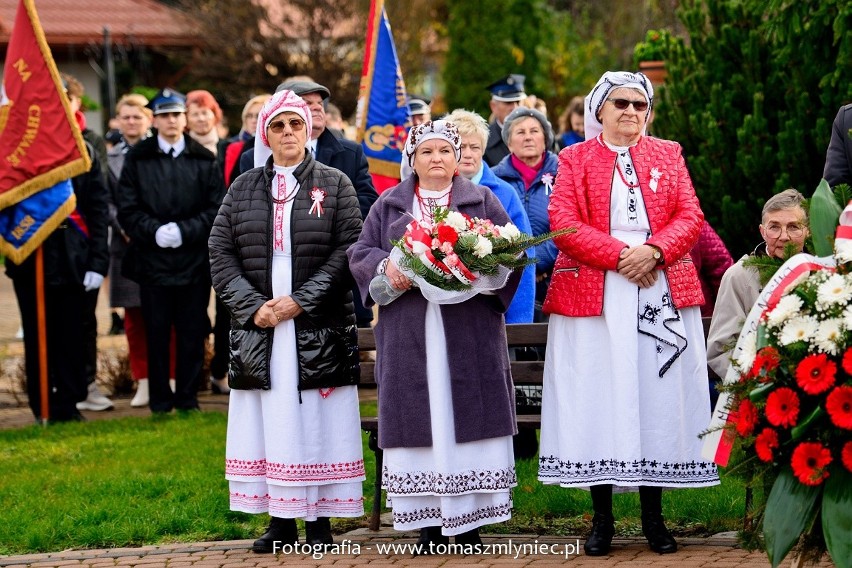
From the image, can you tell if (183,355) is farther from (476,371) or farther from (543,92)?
(543,92)

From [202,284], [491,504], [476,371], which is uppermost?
[202,284]

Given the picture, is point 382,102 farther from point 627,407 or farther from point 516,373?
point 627,407

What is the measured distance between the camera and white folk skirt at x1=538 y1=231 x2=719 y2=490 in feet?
21.2

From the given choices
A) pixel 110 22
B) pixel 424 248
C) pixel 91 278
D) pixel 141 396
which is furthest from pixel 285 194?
pixel 110 22

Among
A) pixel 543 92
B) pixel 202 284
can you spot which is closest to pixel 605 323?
pixel 202 284

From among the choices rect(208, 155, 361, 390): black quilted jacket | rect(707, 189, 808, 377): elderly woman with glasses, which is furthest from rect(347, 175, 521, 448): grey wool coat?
rect(707, 189, 808, 377): elderly woman with glasses

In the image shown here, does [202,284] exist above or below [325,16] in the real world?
Result: below

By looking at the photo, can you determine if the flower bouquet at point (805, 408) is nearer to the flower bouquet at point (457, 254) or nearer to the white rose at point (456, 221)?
the flower bouquet at point (457, 254)

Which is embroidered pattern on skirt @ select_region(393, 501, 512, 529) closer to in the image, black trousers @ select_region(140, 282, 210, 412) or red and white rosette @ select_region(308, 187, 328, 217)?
red and white rosette @ select_region(308, 187, 328, 217)

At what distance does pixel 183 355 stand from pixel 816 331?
6700 mm

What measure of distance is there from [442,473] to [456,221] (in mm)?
1219

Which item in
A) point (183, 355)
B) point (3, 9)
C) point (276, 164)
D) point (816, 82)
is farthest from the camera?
point (3, 9)

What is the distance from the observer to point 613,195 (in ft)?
21.8

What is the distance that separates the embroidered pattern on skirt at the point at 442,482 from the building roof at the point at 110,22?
949 inches
